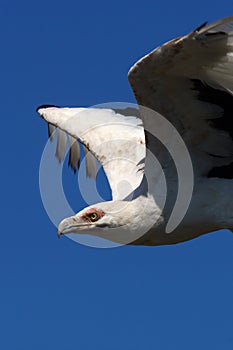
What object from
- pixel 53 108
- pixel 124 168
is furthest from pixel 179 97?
pixel 53 108

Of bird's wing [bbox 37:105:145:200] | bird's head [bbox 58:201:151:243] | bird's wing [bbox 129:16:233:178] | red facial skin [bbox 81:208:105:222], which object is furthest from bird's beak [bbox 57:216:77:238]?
bird's wing [bbox 37:105:145:200]

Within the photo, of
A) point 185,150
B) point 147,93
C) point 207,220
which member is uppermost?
point 147,93

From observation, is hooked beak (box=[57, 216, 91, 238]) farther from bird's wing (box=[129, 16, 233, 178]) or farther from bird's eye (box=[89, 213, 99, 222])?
bird's wing (box=[129, 16, 233, 178])

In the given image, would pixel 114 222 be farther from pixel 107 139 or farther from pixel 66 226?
pixel 107 139

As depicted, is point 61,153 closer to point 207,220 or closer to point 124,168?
point 124,168

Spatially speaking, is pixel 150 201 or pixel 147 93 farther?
pixel 150 201

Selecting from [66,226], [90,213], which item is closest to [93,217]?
[90,213]

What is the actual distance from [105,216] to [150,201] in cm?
50

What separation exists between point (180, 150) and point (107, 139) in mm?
3482

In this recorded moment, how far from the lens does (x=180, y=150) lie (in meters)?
11.3

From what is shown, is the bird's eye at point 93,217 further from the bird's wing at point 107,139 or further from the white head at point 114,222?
the bird's wing at point 107,139

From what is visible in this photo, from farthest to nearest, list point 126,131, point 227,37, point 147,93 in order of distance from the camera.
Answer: point 126,131, point 147,93, point 227,37

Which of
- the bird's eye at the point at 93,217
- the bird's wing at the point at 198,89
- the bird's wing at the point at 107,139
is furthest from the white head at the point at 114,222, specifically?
the bird's wing at the point at 107,139

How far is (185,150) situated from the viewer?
11.3m
